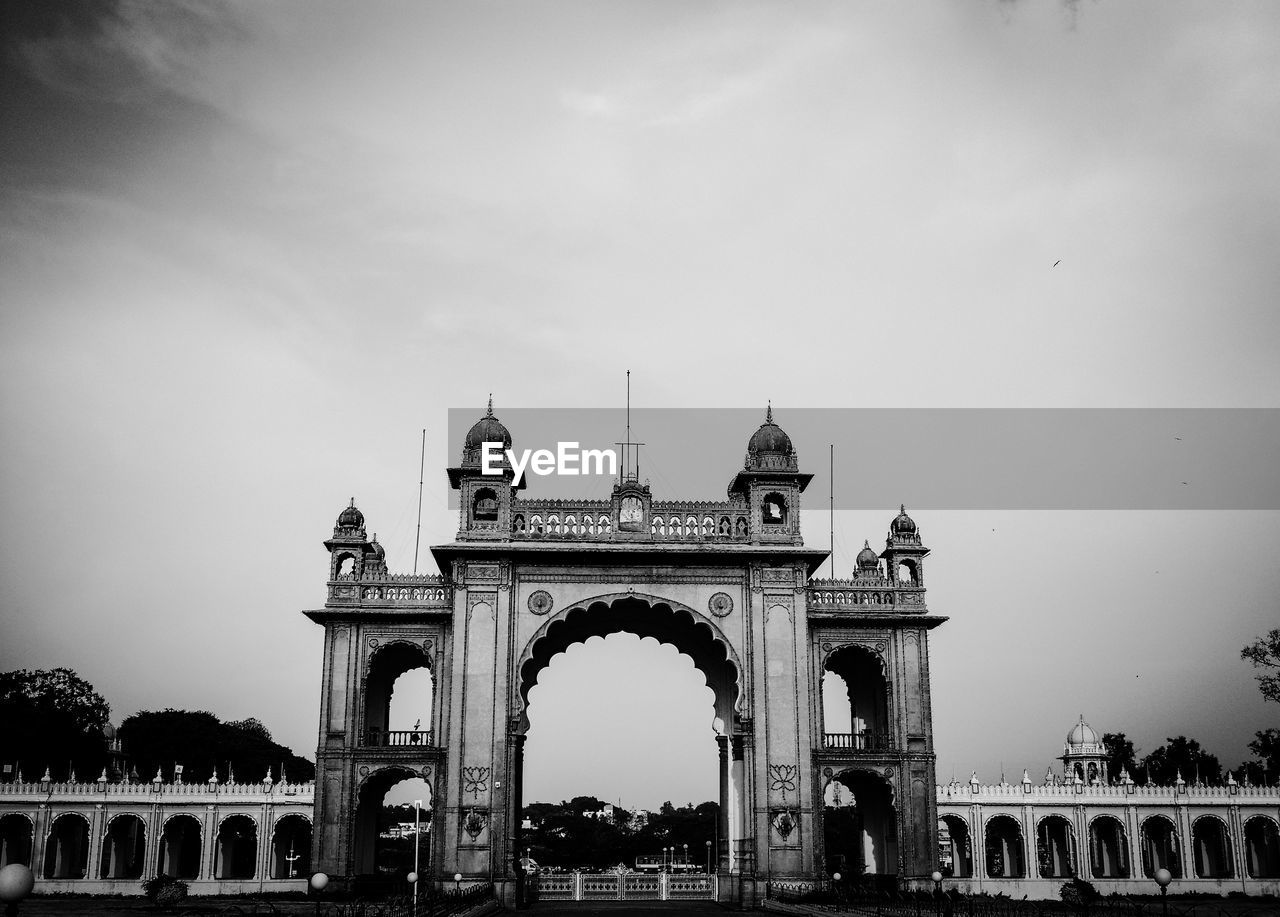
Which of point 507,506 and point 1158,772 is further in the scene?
point 1158,772

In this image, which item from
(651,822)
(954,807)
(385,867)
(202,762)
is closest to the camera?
(954,807)

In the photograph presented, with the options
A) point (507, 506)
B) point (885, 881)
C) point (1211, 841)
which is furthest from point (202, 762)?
point (1211, 841)

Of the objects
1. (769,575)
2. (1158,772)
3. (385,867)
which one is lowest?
(385,867)

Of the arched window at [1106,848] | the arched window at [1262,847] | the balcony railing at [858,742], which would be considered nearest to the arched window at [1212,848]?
the arched window at [1262,847]

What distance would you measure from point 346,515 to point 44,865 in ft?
64.0

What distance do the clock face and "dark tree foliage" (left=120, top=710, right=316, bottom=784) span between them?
46076mm

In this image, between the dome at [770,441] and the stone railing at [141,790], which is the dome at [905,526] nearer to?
the dome at [770,441]

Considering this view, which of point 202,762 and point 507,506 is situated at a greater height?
point 507,506

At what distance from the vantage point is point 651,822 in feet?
345

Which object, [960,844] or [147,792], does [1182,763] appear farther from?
[147,792]

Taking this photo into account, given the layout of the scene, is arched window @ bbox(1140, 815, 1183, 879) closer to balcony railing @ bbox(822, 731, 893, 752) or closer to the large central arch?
balcony railing @ bbox(822, 731, 893, 752)

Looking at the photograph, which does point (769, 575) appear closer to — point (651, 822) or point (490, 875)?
point (490, 875)

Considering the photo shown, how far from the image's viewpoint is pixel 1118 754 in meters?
A: 88.9

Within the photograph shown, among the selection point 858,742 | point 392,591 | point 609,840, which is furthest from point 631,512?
point 609,840
